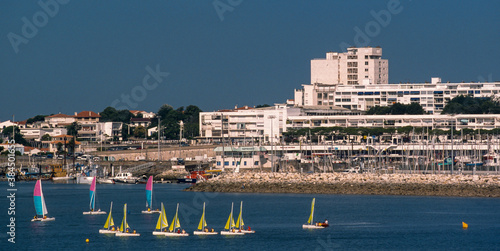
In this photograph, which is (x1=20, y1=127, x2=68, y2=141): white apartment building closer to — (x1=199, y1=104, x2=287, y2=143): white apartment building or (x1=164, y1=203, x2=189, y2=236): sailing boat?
(x1=199, y1=104, x2=287, y2=143): white apartment building

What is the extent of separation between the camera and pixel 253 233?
191 feet

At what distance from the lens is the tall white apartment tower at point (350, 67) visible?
177 meters

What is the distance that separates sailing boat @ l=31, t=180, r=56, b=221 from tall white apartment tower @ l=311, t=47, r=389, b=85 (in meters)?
116

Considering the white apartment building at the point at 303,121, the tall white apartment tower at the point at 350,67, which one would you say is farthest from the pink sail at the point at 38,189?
the tall white apartment tower at the point at 350,67

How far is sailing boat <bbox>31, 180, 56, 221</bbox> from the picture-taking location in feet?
197

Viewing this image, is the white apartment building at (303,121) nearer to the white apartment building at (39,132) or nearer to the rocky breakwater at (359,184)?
the white apartment building at (39,132)

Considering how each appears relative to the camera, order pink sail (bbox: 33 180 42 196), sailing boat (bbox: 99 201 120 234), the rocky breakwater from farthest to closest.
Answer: the rocky breakwater
pink sail (bbox: 33 180 42 196)
sailing boat (bbox: 99 201 120 234)

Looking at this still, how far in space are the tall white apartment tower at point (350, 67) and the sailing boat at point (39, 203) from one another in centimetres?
11646

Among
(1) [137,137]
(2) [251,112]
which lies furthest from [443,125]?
(1) [137,137]

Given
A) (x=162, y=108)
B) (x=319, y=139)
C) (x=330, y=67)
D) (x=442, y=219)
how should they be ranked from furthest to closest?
(x=162, y=108)
(x=330, y=67)
(x=319, y=139)
(x=442, y=219)

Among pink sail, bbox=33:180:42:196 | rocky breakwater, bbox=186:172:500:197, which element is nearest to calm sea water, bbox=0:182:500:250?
rocky breakwater, bbox=186:172:500:197

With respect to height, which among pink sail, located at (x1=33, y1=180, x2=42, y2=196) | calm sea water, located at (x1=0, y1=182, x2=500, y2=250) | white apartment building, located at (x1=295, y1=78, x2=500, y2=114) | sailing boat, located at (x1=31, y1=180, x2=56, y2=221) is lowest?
calm sea water, located at (x1=0, y1=182, x2=500, y2=250)

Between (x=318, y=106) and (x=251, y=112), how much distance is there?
1437 centimetres

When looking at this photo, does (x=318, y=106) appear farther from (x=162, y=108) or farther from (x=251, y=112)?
(x=162, y=108)
